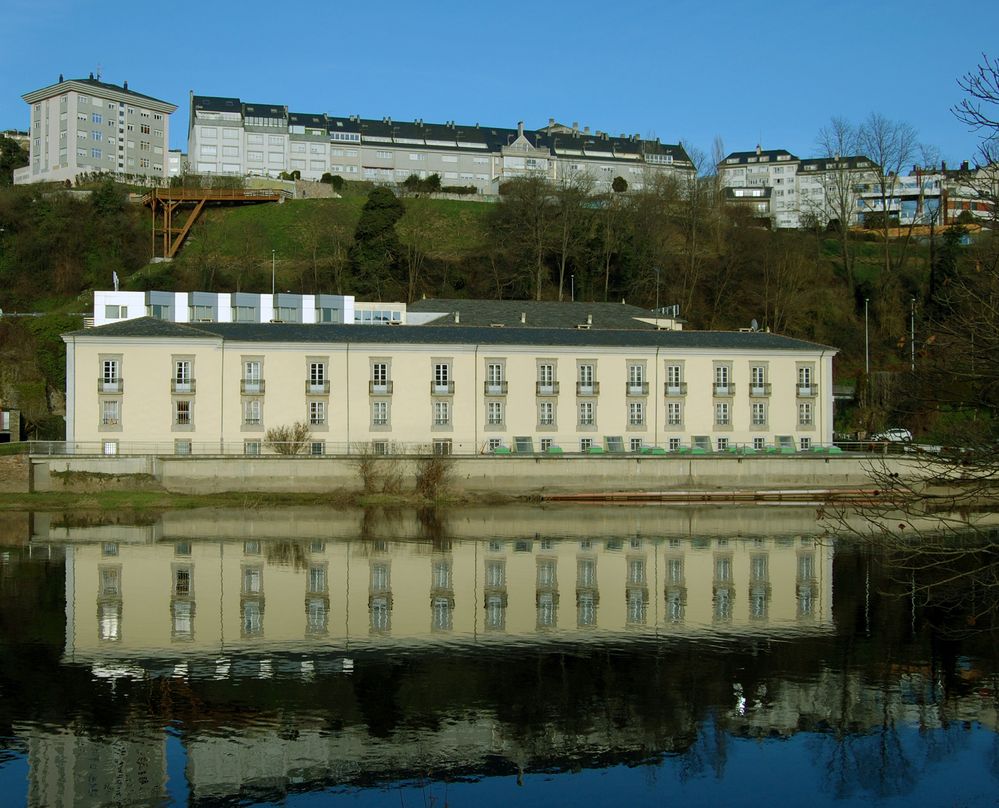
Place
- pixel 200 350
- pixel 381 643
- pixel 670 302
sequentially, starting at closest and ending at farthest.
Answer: pixel 381 643 < pixel 200 350 < pixel 670 302

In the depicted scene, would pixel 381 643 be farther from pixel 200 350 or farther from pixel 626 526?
pixel 200 350

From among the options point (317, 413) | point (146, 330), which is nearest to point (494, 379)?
point (317, 413)

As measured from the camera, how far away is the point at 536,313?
61.4 m

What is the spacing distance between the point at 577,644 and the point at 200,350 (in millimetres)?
28887

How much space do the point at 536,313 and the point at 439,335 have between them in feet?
40.3

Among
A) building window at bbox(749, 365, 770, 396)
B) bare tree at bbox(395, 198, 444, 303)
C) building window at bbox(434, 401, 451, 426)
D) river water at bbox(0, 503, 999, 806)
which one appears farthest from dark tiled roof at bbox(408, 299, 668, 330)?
river water at bbox(0, 503, 999, 806)

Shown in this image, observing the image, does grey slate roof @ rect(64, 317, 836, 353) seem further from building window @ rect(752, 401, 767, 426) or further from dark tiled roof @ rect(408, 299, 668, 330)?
dark tiled roof @ rect(408, 299, 668, 330)

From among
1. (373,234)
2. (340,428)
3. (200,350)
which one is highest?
(373,234)

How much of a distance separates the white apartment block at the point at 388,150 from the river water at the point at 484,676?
2785 inches

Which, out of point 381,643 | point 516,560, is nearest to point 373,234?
point 516,560

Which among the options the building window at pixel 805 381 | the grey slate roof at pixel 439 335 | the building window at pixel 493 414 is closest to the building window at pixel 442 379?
the grey slate roof at pixel 439 335

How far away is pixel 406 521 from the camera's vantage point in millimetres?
41469

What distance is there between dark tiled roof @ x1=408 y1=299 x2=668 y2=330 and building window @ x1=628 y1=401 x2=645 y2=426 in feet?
25.8

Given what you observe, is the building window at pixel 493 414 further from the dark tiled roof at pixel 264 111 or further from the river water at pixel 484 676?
the dark tiled roof at pixel 264 111
